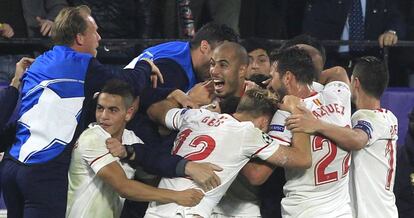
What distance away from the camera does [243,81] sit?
22.6 ft

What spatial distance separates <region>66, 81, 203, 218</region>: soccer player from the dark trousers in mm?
159

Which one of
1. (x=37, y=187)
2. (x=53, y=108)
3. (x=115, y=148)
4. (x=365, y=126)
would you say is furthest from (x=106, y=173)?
(x=365, y=126)

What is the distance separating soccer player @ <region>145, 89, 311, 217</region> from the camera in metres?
6.31

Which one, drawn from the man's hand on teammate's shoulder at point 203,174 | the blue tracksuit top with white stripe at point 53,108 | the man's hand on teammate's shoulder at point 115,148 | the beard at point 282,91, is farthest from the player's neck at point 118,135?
the beard at point 282,91

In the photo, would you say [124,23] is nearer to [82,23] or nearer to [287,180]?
[82,23]

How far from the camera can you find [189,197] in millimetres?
6355

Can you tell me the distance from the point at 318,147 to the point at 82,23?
1650 mm

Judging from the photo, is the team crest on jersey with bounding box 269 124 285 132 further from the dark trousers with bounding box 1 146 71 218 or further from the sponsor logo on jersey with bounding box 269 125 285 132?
the dark trousers with bounding box 1 146 71 218

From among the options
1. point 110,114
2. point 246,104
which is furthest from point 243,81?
point 110,114

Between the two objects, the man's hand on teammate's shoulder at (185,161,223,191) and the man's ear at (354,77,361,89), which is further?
the man's ear at (354,77,361,89)

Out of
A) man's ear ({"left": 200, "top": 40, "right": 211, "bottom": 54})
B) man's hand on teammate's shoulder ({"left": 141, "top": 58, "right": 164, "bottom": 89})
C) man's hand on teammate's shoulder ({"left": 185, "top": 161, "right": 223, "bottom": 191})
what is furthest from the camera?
man's ear ({"left": 200, "top": 40, "right": 211, "bottom": 54})

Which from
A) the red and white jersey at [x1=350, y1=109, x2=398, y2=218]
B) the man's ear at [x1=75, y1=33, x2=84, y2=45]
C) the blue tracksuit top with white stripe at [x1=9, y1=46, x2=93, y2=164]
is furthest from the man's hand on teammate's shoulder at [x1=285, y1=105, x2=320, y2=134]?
the man's ear at [x1=75, y1=33, x2=84, y2=45]

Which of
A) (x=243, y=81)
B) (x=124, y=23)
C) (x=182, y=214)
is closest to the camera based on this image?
(x=182, y=214)

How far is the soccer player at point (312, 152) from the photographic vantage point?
6.49 meters
